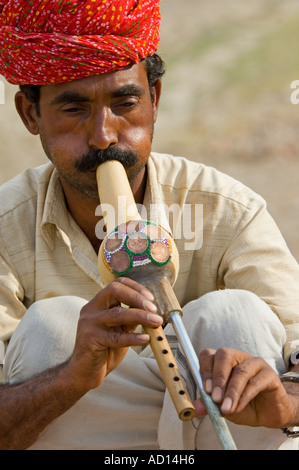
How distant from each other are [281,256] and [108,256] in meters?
0.87

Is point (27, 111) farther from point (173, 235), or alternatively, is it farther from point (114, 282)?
Answer: point (114, 282)

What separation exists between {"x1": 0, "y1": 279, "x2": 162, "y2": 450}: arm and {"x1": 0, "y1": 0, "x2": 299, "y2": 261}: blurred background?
349 cm

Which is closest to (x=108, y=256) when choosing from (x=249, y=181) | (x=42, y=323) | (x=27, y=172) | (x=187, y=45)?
(x=42, y=323)

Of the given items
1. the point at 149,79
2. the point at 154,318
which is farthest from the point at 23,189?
the point at 154,318

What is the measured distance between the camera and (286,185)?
6680 mm

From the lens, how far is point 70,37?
3127 millimetres

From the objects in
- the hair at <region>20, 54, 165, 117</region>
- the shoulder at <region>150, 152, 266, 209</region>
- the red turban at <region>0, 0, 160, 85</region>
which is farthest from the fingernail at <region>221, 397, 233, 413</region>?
the hair at <region>20, 54, 165, 117</region>

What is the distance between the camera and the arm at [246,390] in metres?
2.29

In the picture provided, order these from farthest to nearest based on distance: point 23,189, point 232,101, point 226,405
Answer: point 232,101, point 23,189, point 226,405

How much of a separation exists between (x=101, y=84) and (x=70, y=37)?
180 millimetres

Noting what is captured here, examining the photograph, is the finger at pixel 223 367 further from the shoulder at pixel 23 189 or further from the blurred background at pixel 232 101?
the blurred background at pixel 232 101

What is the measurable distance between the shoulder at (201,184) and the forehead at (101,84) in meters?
0.33

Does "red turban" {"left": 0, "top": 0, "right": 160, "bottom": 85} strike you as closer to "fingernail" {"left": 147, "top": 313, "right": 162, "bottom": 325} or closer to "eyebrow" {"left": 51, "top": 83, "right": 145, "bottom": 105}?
"eyebrow" {"left": 51, "top": 83, "right": 145, "bottom": 105}
